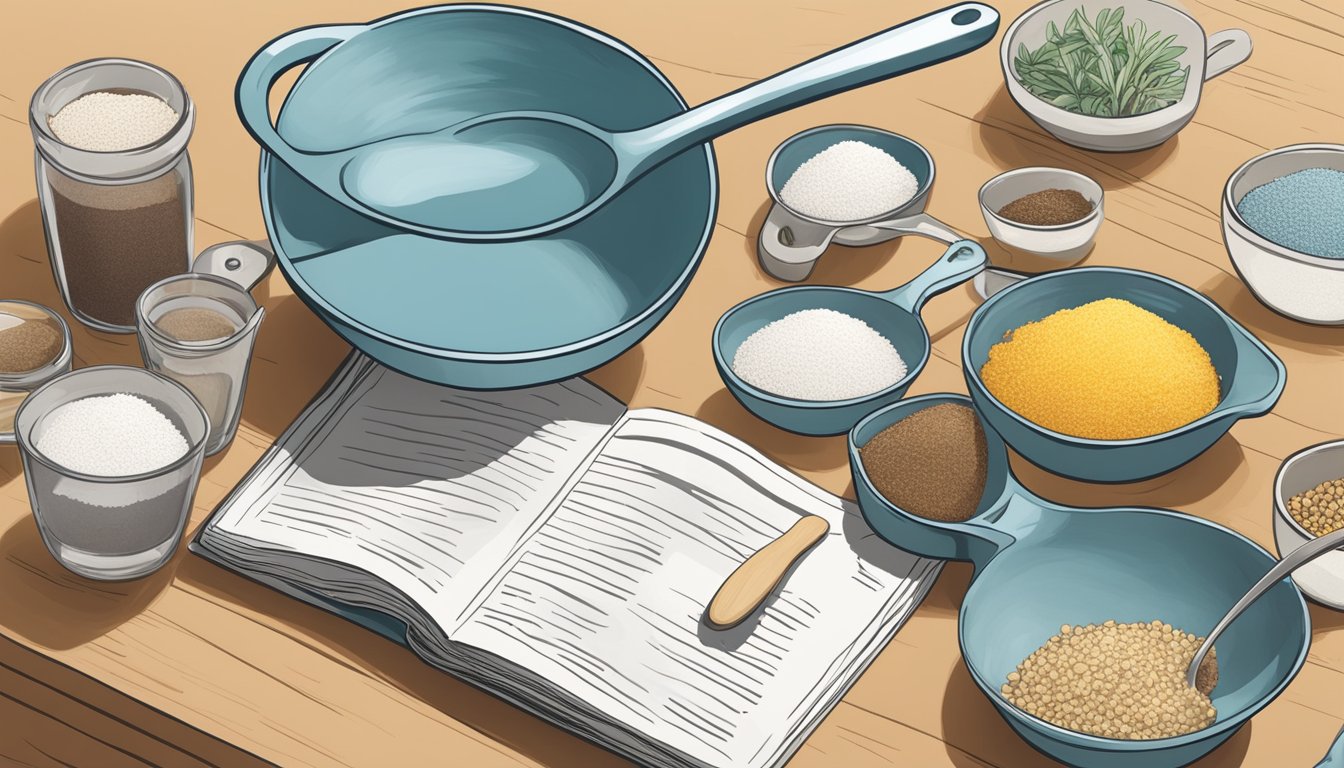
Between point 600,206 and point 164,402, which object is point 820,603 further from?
point 164,402

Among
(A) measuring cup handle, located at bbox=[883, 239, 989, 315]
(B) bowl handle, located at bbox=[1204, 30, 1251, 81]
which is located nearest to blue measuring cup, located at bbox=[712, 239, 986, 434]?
(A) measuring cup handle, located at bbox=[883, 239, 989, 315]

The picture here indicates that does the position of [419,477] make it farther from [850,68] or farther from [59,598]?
[850,68]

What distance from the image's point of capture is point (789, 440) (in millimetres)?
1225

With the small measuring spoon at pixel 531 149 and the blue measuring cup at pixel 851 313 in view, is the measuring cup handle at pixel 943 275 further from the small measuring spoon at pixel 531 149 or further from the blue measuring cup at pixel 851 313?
the small measuring spoon at pixel 531 149

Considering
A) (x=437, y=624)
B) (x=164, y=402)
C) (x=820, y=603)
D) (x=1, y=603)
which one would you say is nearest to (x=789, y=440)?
(x=820, y=603)

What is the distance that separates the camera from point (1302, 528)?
1.10 meters

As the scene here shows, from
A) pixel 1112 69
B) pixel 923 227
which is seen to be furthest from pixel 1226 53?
pixel 923 227

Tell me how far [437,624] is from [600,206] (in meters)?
0.30

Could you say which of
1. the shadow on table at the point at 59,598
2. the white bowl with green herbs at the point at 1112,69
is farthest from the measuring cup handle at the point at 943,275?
the shadow on table at the point at 59,598

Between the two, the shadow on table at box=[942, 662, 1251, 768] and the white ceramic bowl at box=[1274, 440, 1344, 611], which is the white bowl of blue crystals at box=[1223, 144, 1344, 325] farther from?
the shadow on table at box=[942, 662, 1251, 768]

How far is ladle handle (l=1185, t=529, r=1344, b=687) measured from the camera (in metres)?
0.99

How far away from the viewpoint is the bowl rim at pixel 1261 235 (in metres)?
1.25

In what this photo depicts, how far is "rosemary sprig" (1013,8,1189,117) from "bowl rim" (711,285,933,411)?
304mm

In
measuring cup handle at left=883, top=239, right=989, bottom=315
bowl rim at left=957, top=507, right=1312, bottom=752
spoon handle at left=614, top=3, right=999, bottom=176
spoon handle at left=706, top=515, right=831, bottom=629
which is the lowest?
spoon handle at left=706, top=515, right=831, bottom=629
